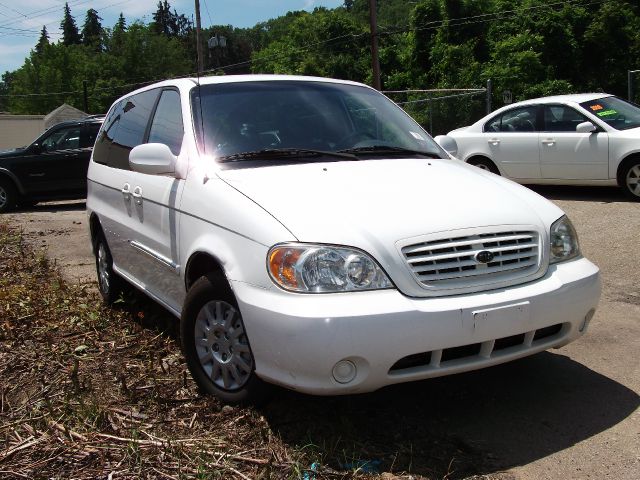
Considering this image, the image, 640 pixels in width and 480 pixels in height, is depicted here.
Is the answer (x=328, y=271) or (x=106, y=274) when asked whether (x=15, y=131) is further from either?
(x=328, y=271)

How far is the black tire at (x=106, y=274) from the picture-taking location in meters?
5.53

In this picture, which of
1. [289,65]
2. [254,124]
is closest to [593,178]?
[254,124]

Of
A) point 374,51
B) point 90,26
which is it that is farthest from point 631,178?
point 90,26

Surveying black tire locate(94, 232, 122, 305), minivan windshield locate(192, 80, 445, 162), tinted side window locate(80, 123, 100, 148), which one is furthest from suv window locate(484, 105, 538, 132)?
tinted side window locate(80, 123, 100, 148)

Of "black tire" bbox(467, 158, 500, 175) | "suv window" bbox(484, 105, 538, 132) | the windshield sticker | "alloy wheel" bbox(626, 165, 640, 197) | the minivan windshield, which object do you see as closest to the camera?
the minivan windshield

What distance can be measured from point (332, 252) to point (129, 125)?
284cm

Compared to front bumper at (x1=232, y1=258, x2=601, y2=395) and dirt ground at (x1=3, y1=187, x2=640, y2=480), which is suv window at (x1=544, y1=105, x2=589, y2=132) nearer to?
dirt ground at (x1=3, y1=187, x2=640, y2=480)

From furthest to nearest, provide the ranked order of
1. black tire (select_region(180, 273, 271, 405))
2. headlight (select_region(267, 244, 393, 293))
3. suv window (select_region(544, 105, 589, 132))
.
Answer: suv window (select_region(544, 105, 589, 132))
black tire (select_region(180, 273, 271, 405))
headlight (select_region(267, 244, 393, 293))

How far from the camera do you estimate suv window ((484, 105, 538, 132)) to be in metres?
10.3

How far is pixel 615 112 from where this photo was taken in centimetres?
963

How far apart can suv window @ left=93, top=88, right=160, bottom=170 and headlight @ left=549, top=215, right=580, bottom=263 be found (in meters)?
2.81

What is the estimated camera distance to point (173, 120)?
4340mm

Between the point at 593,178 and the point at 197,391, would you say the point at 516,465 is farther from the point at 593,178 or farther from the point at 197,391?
the point at 593,178

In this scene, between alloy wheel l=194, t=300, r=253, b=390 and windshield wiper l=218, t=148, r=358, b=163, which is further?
windshield wiper l=218, t=148, r=358, b=163
